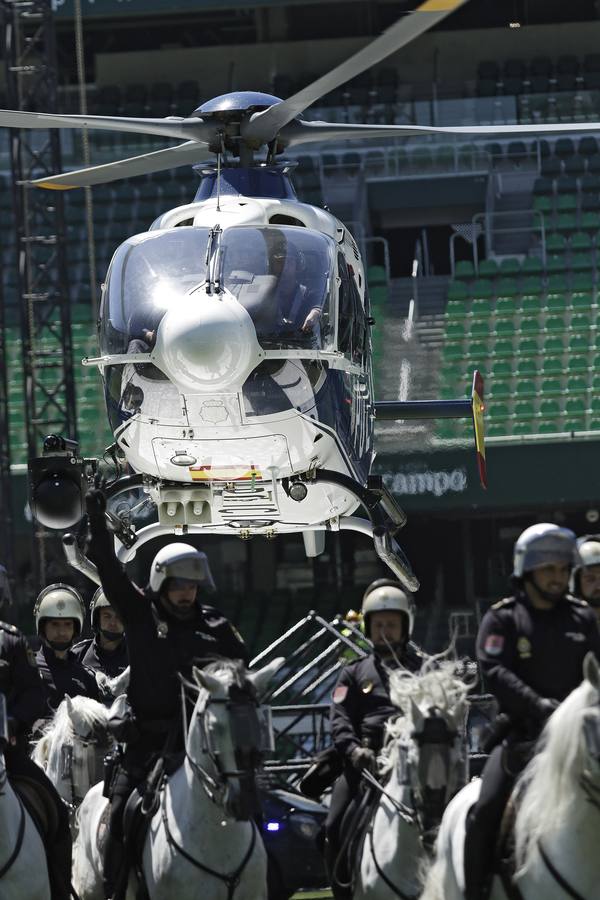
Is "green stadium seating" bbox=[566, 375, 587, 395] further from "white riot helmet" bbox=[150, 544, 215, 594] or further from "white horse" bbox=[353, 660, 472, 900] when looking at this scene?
"white riot helmet" bbox=[150, 544, 215, 594]

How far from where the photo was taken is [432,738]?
7.38 m

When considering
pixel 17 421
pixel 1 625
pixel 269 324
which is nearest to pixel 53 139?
pixel 17 421

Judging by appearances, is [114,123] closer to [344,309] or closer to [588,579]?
[344,309]

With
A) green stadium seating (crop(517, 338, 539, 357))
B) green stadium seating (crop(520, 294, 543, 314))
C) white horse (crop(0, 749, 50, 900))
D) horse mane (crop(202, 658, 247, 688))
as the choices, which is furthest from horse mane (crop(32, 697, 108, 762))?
green stadium seating (crop(520, 294, 543, 314))

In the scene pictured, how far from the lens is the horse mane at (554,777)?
6371 millimetres

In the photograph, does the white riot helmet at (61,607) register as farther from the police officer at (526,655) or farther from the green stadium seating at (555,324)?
the green stadium seating at (555,324)

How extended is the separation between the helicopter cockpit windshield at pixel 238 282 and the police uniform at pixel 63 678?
2415 mm

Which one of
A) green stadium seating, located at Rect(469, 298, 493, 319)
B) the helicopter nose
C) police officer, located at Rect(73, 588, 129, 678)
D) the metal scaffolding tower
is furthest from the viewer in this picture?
green stadium seating, located at Rect(469, 298, 493, 319)

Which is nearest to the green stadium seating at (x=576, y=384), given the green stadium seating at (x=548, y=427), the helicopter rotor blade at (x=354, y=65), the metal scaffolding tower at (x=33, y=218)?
the green stadium seating at (x=548, y=427)

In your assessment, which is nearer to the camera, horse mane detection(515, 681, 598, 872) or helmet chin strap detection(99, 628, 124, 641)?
horse mane detection(515, 681, 598, 872)

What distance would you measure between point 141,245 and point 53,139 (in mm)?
7111

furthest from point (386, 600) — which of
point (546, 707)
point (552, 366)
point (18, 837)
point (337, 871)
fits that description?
point (552, 366)

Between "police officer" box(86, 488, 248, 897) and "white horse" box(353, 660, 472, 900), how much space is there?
89 cm

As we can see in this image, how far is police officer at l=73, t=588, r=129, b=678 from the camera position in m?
11.5
